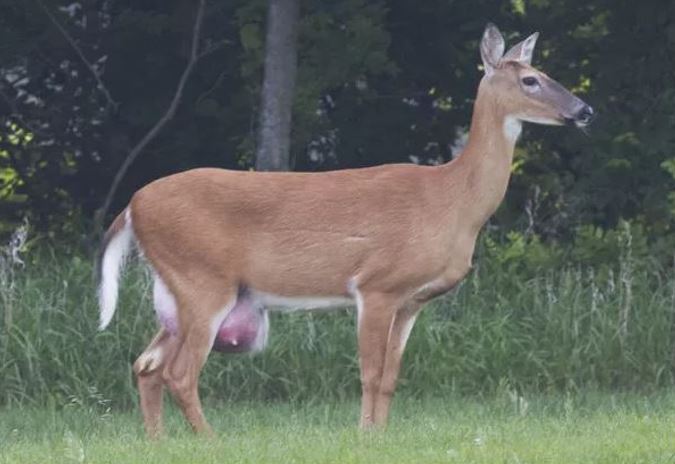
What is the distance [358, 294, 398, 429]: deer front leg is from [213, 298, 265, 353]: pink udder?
497mm

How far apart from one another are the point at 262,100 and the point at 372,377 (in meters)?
→ 4.04

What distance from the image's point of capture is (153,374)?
9641mm

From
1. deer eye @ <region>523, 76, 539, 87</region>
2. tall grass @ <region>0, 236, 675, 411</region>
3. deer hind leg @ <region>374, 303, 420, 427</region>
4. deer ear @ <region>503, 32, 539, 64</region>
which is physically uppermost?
deer ear @ <region>503, 32, 539, 64</region>

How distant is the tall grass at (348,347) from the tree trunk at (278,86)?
4.24 ft

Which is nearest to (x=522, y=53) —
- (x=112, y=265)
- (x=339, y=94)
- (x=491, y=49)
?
(x=491, y=49)

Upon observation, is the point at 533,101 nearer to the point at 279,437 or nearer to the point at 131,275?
the point at 279,437

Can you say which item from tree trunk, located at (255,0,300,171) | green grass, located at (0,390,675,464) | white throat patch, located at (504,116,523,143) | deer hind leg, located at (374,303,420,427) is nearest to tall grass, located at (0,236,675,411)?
green grass, located at (0,390,675,464)

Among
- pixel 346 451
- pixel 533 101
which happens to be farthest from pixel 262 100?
pixel 346 451

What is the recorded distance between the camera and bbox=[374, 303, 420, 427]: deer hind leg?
954cm

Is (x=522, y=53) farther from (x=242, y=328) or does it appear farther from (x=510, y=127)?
(x=242, y=328)

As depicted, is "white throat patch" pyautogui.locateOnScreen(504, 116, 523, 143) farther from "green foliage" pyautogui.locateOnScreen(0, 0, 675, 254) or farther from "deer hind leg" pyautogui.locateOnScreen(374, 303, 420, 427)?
"green foliage" pyautogui.locateOnScreen(0, 0, 675, 254)

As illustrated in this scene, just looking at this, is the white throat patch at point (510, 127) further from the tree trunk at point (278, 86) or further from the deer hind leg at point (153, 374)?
the tree trunk at point (278, 86)

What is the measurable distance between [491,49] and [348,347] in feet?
7.40

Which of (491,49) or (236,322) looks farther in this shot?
(491,49)
